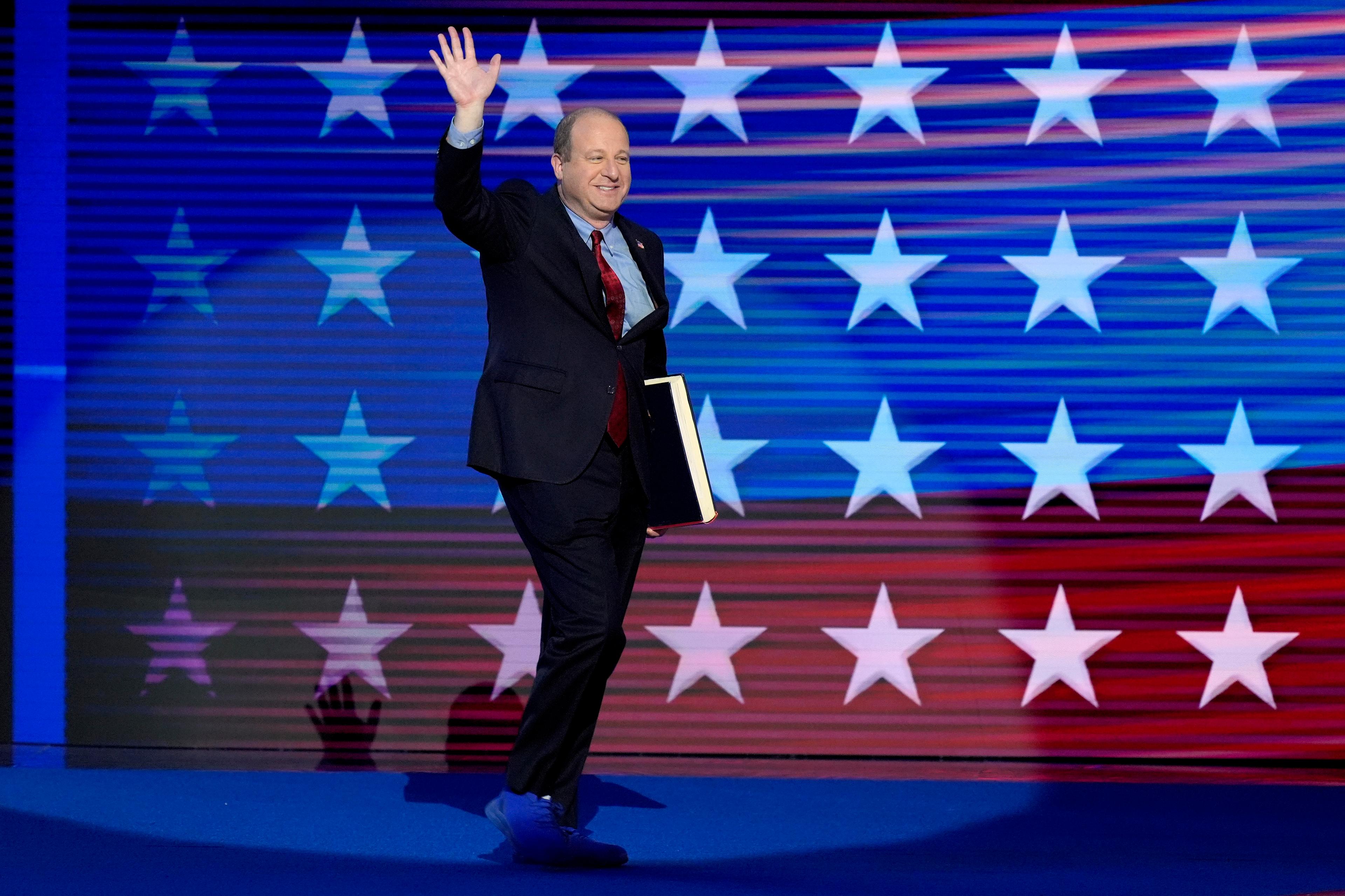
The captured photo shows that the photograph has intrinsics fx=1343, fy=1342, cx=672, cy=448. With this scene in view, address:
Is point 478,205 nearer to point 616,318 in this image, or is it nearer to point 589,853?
point 616,318

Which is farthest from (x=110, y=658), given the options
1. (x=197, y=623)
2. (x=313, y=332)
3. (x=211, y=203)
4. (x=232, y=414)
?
(x=211, y=203)

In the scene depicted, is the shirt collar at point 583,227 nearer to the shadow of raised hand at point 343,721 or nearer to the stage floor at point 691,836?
the stage floor at point 691,836

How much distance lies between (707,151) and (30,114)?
2.31 metres

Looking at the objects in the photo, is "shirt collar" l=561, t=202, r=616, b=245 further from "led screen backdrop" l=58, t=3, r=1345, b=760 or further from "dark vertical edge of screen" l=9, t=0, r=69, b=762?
"dark vertical edge of screen" l=9, t=0, r=69, b=762

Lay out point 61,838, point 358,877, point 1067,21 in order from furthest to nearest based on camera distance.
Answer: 1. point 1067,21
2. point 61,838
3. point 358,877

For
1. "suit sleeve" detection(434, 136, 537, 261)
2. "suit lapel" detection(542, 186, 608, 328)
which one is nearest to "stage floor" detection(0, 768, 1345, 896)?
"suit lapel" detection(542, 186, 608, 328)

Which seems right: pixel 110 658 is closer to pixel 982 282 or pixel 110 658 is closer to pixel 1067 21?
pixel 982 282

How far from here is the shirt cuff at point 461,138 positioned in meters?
2.81

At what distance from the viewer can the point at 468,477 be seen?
4531 millimetres

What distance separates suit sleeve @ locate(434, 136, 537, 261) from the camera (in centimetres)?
281

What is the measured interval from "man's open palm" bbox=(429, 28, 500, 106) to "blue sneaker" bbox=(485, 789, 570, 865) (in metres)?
1.54

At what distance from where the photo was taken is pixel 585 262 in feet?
10.1

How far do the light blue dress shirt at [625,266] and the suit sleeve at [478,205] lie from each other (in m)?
0.13

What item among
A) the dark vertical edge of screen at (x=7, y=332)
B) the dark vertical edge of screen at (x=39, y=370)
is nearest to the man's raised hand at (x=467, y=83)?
the dark vertical edge of screen at (x=39, y=370)
